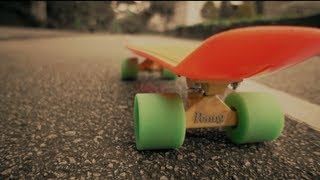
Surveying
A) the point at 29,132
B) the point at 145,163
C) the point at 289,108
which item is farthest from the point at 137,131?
the point at 289,108

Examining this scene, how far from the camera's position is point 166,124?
4.45 ft

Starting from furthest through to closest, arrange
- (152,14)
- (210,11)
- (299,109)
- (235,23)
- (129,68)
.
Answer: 1. (152,14)
2. (210,11)
3. (235,23)
4. (129,68)
5. (299,109)

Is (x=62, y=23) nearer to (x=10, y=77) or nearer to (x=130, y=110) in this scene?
(x=10, y=77)

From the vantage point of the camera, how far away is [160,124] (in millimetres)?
1354

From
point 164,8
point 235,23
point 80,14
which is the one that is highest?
point 164,8

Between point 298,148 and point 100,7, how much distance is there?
3132cm

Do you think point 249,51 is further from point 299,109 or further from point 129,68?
point 129,68

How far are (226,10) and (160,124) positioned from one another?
23805 mm

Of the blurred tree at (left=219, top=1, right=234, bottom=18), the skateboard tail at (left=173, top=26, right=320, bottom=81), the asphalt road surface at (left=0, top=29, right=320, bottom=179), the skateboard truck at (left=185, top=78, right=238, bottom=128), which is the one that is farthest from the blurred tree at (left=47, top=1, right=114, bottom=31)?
the skateboard tail at (left=173, top=26, right=320, bottom=81)

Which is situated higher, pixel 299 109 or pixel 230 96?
pixel 230 96

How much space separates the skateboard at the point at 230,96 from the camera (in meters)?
1.04

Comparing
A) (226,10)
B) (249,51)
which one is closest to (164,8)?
(226,10)

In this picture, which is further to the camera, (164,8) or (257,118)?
(164,8)

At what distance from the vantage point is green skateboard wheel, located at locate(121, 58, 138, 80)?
→ 3.35 m
